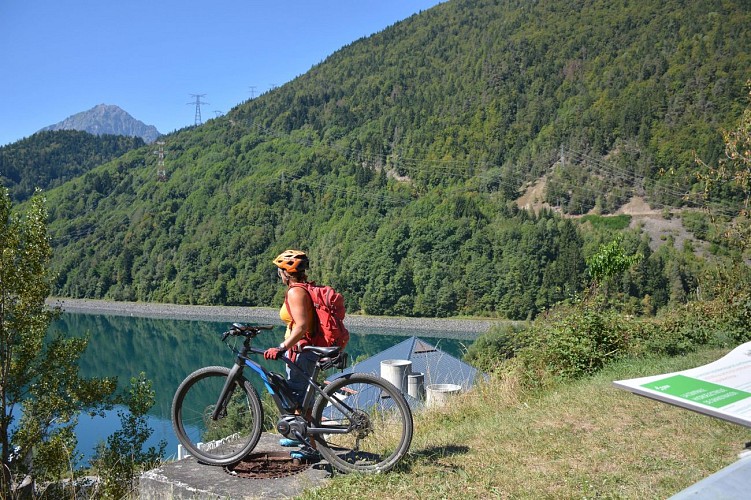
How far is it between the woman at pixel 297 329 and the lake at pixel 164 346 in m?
34.0

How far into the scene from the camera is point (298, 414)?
356 cm

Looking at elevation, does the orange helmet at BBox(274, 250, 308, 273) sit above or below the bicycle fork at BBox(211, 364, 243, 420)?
above

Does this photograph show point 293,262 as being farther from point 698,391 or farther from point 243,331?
point 698,391

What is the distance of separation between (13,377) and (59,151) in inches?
6825

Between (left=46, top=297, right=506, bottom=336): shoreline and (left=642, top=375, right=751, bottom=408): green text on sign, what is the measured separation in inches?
2298

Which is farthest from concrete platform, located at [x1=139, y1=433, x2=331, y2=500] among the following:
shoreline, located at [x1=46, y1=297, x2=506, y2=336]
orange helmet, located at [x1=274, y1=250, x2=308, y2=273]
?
shoreline, located at [x1=46, y1=297, x2=506, y2=336]

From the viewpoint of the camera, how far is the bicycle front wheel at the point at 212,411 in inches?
141

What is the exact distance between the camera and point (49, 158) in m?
162

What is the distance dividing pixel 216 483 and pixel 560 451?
1952mm

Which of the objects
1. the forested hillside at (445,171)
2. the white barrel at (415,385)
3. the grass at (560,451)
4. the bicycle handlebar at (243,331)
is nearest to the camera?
the grass at (560,451)

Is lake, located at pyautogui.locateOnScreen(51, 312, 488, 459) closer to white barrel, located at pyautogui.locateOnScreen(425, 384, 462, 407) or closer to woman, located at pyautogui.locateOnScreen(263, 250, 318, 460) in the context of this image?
white barrel, located at pyautogui.locateOnScreen(425, 384, 462, 407)

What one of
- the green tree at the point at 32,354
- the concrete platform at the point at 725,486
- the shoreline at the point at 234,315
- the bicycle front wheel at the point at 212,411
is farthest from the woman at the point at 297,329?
the shoreline at the point at 234,315

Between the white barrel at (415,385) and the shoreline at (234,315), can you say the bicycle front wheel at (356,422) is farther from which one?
the shoreline at (234,315)

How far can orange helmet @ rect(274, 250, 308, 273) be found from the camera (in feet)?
11.7
